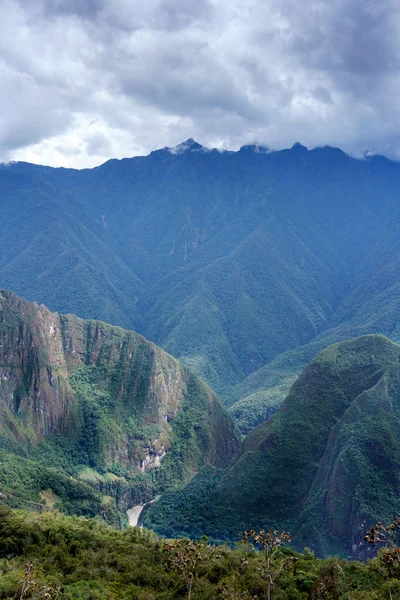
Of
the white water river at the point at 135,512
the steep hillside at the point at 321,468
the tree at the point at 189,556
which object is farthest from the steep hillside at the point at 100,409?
the tree at the point at 189,556

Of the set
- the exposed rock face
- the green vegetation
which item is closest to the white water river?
the exposed rock face

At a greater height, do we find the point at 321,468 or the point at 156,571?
the point at 156,571

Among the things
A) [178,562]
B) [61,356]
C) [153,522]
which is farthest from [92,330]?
[178,562]

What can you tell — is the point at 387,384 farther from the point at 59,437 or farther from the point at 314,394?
the point at 59,437

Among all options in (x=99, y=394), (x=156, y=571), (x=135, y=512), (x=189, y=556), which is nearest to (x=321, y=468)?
(x=135, y=512)

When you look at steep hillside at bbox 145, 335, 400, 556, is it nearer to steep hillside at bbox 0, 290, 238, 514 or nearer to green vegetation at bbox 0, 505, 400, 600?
steep hillside at bbox 0, 290, 238, 514

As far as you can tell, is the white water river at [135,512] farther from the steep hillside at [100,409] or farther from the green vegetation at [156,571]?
the green vegetation at [156,571]

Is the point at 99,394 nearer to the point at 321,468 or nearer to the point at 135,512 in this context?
the point at 135,512

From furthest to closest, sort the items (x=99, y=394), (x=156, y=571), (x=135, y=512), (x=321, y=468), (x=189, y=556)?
(x=99, y=394), (x=135, y=512), (x=321, y=468), (x=156, y=571), (x=189, y=556)
